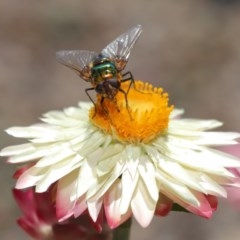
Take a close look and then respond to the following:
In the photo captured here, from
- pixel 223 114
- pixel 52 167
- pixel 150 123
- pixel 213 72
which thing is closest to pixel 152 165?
pixel 150 123

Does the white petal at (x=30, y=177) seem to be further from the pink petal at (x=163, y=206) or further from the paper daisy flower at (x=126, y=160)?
the pink petal at (x=163, y=206)

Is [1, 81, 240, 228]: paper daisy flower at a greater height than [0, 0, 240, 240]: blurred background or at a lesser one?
lesser

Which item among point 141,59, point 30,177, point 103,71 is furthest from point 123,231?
point 141,59

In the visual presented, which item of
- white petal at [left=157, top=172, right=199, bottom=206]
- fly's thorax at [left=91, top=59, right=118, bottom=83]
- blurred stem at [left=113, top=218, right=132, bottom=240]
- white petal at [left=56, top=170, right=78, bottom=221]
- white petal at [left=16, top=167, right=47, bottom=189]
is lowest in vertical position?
blurred stem at [left=113, top=218, right=132, bottom=240]

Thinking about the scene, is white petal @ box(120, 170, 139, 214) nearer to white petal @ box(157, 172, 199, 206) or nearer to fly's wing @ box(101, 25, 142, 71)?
white petal @ box(157, 172, 199, 206)

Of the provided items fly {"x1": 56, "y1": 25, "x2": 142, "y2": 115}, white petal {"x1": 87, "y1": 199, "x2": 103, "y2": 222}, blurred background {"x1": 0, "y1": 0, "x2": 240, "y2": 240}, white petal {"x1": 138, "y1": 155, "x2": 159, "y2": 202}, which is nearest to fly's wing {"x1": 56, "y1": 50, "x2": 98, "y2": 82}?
fly {"x1": 56, "y1": 25, "x2": 142, "y2": 115}

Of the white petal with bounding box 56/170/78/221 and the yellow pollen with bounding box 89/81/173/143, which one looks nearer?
the white petal with bounding box 56/170/78/221

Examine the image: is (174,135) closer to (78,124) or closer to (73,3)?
(78,124)
